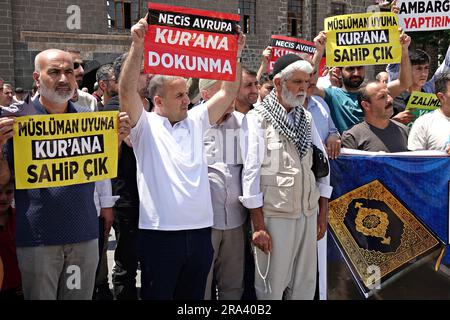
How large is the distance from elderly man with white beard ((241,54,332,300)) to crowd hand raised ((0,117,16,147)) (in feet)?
5.30

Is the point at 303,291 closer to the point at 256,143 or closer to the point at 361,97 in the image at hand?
the point at 256,143

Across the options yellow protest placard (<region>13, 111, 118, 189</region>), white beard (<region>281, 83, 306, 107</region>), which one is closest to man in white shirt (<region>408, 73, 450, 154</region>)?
white beard (<region>281, 83, 306, 107</region>)

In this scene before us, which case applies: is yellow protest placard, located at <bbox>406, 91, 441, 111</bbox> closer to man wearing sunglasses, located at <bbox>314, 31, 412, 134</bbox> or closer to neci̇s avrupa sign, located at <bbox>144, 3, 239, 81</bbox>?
man wearing sunglasses, located at <bbox>314, 31, 412, 134</bbox>

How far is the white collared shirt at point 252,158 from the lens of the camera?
12.7ft

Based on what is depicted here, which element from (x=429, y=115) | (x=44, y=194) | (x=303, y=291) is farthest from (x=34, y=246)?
(x=429, y=115)

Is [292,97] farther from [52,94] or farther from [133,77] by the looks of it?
[52,94]

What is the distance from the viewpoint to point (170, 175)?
3.43 meters

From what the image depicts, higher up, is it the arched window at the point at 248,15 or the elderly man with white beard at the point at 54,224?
the arched window at the point at 248,15

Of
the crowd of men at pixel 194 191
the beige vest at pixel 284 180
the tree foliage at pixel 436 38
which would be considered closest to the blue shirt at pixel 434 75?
the crowd of men at pixel 194 191

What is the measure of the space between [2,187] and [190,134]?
1231mm

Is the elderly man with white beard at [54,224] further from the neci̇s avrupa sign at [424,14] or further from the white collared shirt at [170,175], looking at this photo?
the neci̇s avrupa sign at [424,14]

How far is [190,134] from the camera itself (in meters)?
3.57

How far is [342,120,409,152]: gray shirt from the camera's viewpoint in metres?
4.50

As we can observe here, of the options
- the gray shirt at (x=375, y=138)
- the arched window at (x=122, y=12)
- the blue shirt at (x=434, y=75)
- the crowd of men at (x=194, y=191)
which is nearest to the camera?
the crowd of men at (x=194, y=191)
